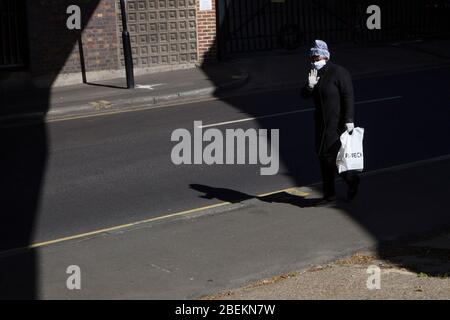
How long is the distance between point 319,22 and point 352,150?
1620 cm

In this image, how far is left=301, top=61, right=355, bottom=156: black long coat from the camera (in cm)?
1027

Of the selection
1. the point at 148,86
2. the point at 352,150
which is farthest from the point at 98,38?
the point at 352,150

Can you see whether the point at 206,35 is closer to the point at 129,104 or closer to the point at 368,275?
the point at 129,104

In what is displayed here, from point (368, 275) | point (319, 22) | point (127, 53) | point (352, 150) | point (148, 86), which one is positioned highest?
point (319, 22)

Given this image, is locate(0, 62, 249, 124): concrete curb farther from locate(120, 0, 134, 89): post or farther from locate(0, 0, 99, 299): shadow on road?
locate(120, 0, 134, 89): post

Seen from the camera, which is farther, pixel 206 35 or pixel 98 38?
pixel 206 35

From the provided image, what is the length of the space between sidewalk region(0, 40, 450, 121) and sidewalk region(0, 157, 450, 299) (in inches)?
293

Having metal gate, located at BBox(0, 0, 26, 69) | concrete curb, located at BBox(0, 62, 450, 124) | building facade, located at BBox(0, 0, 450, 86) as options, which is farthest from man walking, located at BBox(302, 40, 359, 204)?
metal gate, located at BBox(0, 0, 26, 69)

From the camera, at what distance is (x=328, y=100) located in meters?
10.3

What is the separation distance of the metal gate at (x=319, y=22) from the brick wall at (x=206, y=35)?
29 cm

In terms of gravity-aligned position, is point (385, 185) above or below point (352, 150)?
below

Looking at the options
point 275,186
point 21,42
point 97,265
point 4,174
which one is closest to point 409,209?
Result: point 275,186

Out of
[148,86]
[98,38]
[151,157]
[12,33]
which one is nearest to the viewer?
[151,157]

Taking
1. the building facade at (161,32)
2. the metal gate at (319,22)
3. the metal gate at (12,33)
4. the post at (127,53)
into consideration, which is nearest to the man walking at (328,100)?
the post at (127,53)
